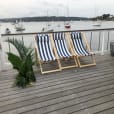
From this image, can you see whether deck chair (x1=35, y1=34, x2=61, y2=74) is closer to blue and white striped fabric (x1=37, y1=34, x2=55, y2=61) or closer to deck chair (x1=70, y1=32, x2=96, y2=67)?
blue and white striped fabric (x1=37, y1=34, x2=55, y2=61)

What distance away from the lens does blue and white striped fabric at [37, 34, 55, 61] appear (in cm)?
443

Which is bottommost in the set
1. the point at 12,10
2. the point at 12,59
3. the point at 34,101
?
the point at 34,101

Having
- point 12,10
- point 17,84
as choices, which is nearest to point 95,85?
point 17,84

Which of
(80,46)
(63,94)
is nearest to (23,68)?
(63,94)

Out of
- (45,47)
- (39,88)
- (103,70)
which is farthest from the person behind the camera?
(45,47)

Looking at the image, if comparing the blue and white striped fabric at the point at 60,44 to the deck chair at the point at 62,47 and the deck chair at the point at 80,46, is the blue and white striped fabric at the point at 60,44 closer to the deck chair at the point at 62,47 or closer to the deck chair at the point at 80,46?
the deck chair at the point at 62,47

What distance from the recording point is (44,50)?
4598 mm

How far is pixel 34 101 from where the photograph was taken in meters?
2.97

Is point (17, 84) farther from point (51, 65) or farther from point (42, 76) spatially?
point (51, 65)

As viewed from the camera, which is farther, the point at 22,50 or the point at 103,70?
the point at 103,70

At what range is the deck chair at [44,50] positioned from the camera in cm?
434

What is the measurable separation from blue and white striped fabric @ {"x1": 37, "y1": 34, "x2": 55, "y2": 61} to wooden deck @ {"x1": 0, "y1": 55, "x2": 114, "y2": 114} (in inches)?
19.4

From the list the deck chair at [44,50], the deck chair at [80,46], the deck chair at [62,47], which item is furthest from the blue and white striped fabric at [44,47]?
the deck chair at [80,46]

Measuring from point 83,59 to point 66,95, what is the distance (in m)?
2.18
